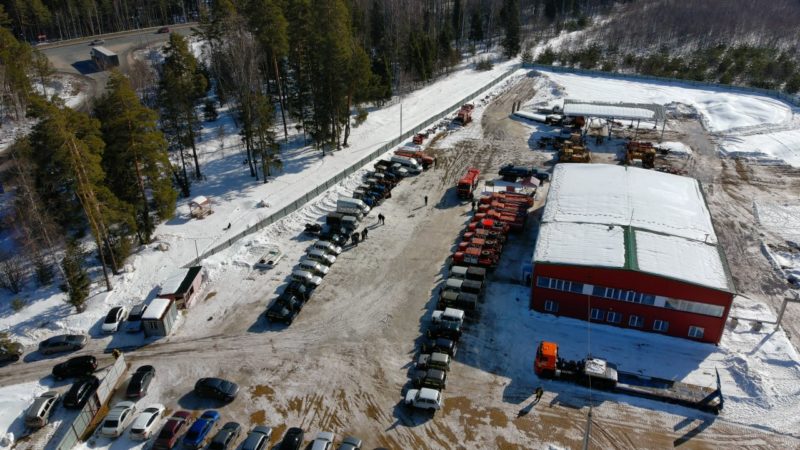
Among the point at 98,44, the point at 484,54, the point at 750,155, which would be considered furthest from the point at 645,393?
the point at 98,44

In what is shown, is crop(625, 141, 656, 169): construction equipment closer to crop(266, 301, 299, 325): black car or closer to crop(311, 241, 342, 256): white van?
crop(311, 241, 342, 256): white van

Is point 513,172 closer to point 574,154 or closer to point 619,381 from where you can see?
point 574,154

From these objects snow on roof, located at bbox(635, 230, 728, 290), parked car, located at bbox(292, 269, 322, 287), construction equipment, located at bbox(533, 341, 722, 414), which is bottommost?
construction equipment, located at bbox(533, 341, 722, 414)

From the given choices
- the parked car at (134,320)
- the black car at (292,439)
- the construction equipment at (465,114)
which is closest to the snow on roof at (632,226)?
the black car at (292,439)

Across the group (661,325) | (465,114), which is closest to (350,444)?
(661,325)

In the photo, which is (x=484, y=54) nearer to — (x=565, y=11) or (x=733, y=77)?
(x=565, y=11)

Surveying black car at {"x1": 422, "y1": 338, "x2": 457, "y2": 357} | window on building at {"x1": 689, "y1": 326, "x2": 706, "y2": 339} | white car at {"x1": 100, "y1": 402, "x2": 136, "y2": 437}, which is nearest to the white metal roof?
white car at {"x1": 100, "y1": 402, "x2": 136, "y2": 437}

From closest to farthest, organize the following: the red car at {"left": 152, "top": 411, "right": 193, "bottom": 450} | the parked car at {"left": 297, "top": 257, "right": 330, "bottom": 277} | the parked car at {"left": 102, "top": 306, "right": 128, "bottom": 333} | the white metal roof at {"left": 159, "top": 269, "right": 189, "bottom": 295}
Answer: the red car at {"left": 152, "top": 411, "right": 193, "bottom": 450}, the parked car at {"left": 102, "top": 306, "right": 128, "bottom": 333}, the white metal roof at {"left": 159, "top": 269, "right": 189, "bottom": 295}, the parked car at {"left": 297, "top": 257, "right": 330, "bottom": 277}

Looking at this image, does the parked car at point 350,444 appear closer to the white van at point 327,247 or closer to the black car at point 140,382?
the black car at point 140,382
